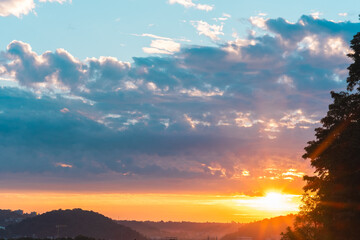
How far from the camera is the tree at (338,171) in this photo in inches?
1693

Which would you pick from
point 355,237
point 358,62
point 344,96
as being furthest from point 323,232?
point 358,62

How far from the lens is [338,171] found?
46.1 meters

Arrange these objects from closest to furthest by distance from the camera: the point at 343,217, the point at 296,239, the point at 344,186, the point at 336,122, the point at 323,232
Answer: the point at 343,217 → the point at 344,186 → the point at 323,232 → the point at 336,122 → the point at 296,239

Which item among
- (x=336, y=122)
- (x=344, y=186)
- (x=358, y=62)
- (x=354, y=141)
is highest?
(x=358, y=62)

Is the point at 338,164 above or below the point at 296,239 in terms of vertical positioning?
above

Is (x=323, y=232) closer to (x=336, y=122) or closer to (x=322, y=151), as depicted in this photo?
(x=322, y=151)

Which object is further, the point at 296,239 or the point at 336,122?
the point at 296,239

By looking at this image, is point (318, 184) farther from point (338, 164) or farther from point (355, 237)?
point (355, 237)

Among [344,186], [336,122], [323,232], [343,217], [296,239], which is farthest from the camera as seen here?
[296,239]

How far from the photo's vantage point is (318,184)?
52906 millimetres

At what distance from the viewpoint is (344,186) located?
44.8m

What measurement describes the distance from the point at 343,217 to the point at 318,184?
11018 millimetres

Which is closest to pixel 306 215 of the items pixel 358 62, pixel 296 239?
pixel 296 239

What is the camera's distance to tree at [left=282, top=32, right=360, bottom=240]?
1693 inches
